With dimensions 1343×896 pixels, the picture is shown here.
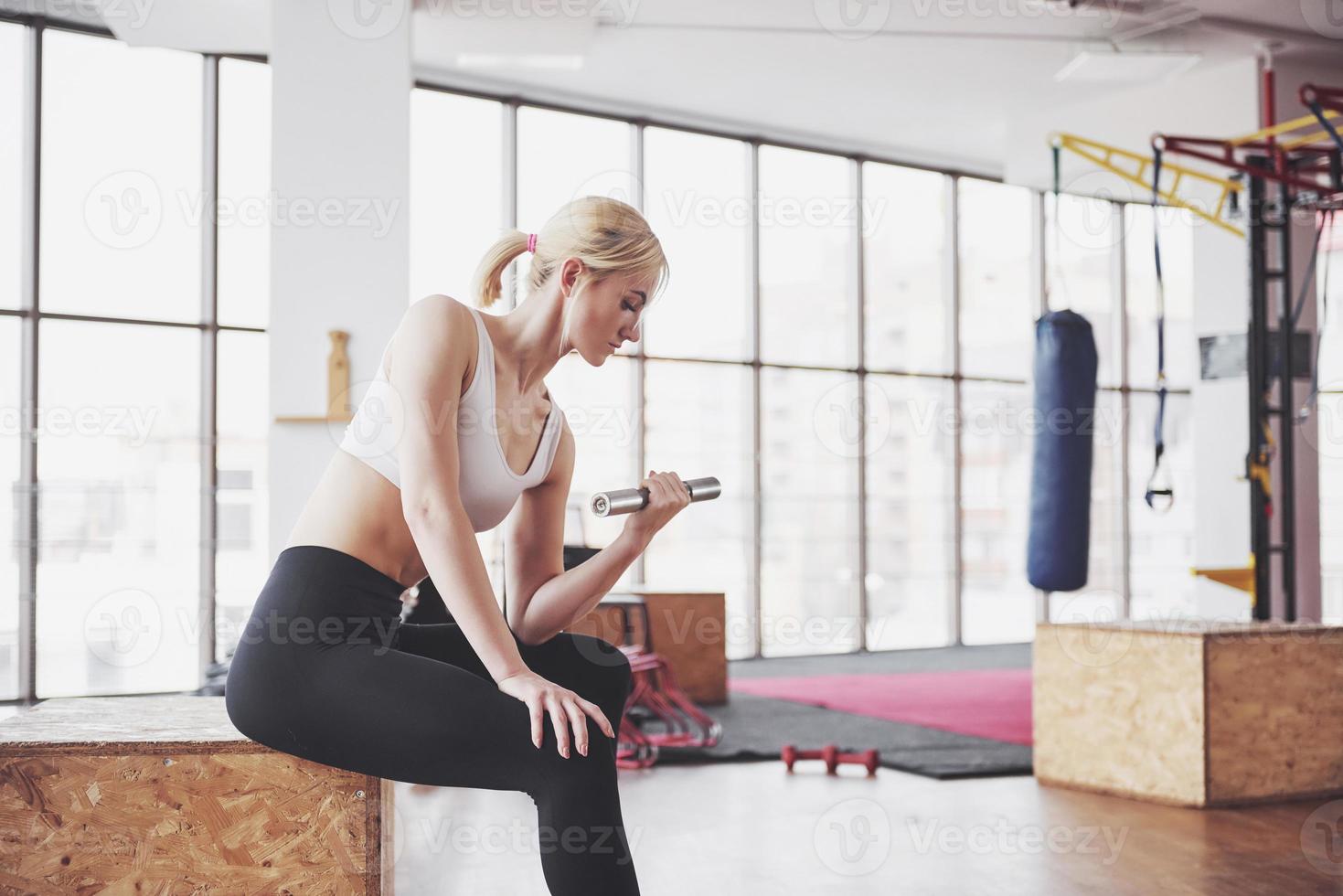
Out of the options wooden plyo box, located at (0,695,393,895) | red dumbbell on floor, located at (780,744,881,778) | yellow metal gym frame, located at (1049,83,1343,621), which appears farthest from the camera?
yellow metal gym frame, located at (1049,83,1343,621)

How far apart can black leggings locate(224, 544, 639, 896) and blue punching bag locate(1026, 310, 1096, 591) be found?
110 inches

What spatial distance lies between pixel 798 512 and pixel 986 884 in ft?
16.9

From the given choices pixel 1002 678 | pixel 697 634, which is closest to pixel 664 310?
pixel 697 634

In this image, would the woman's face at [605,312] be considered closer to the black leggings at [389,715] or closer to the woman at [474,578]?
the woman at [474,578]

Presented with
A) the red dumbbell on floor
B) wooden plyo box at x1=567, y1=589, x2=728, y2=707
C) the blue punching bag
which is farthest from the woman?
wooden plyo box at x1=567, y1=589, x2=728, y2=707

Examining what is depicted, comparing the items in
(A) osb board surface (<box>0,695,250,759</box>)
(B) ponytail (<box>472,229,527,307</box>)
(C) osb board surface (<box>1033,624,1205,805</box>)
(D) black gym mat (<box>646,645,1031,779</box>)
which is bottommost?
(D) black gym mat (<box>646,645,1031,779</box>)

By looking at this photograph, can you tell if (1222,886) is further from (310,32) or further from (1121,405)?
(1121,405)

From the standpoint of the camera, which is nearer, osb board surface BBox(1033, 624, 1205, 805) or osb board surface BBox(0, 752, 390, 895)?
osb board surface BBox(0, 752, 390, 895)

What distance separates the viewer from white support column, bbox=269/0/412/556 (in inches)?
184

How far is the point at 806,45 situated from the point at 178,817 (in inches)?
209

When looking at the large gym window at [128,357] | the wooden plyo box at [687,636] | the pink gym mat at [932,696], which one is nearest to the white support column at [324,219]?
the large gym window at [128,357]

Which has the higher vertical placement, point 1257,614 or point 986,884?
point 1257,614

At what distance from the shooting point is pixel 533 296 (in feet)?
5.35

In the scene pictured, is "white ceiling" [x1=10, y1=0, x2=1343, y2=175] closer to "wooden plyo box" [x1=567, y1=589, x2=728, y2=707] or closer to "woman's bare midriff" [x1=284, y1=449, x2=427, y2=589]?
"wooden plyo box" [x1=567, y1=589, x2=728, y2=707]
